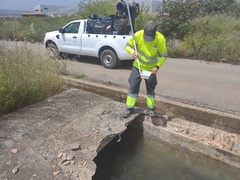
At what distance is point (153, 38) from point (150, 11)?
958 centimetres

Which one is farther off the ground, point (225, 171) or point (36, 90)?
point (36, 90)

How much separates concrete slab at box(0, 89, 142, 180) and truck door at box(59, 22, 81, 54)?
4054mm

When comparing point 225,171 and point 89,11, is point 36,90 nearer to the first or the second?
point 225,171

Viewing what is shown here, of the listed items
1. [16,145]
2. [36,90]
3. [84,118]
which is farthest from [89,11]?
[16,145]

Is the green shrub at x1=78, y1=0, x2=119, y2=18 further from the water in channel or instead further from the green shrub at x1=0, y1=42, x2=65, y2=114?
the water in channel

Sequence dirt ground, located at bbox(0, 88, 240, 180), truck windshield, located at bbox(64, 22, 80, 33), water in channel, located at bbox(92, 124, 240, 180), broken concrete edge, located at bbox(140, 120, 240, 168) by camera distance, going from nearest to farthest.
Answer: dirt ground, located at bbox(0, 88, 240, 180) < water in channel, located at bbox(92, 124, 240, 180) < broken concrete edge, located at bbox(140, 120, 240, 168) < truck windshield, located at bbox(64, 22, 80, 33)

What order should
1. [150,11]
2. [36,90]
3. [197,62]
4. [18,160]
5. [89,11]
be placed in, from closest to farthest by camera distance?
[18,160], [36,90], [197,62], [150,11], [89,11]

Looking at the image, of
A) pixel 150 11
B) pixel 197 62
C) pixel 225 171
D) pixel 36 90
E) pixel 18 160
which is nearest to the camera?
pixel 18 160

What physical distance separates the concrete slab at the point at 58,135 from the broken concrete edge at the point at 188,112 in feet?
1.66

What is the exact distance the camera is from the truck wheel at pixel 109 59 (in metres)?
8.06

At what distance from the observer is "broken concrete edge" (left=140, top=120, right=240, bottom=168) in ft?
12.7

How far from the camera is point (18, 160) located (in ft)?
10.4

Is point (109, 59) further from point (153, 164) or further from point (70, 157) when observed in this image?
point (70, 157)

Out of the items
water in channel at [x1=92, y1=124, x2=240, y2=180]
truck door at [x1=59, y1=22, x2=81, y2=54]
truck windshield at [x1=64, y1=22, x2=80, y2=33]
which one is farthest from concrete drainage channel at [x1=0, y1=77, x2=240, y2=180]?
truck windshield at [x1=64, y1=22, x2=80, y2=33]
